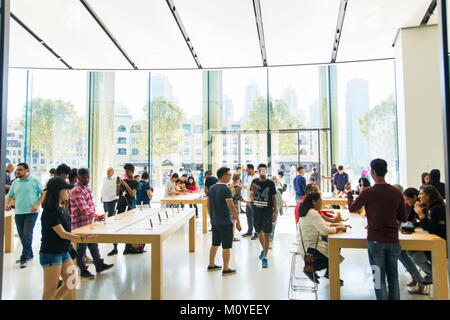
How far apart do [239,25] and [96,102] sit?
7.43m

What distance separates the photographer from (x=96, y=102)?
11.2 metres

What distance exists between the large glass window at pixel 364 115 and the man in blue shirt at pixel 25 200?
906cm

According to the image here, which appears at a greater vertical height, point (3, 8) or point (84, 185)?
point (3, 8)

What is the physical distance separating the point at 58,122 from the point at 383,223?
1177 cm

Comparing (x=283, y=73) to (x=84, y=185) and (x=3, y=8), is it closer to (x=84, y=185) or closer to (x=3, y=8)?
(x=84, y=185)

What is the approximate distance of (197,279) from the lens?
158 inches

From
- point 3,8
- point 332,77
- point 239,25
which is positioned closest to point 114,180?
point 239,25

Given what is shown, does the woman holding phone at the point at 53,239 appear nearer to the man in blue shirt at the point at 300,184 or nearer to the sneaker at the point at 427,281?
the sneaker at the point at 427,281

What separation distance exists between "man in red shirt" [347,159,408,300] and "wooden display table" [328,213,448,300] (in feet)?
1.02

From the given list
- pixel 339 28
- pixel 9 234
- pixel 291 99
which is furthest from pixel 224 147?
pixel 9 234

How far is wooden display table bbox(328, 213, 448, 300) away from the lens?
2.96 meters

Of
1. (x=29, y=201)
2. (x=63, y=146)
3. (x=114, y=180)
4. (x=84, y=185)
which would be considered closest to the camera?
(x=84, y=185)

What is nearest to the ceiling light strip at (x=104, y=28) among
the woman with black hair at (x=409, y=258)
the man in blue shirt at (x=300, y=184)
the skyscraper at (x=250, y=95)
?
the skyscraper at (x=250, y=95)

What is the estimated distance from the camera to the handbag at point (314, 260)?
3.26 meters
